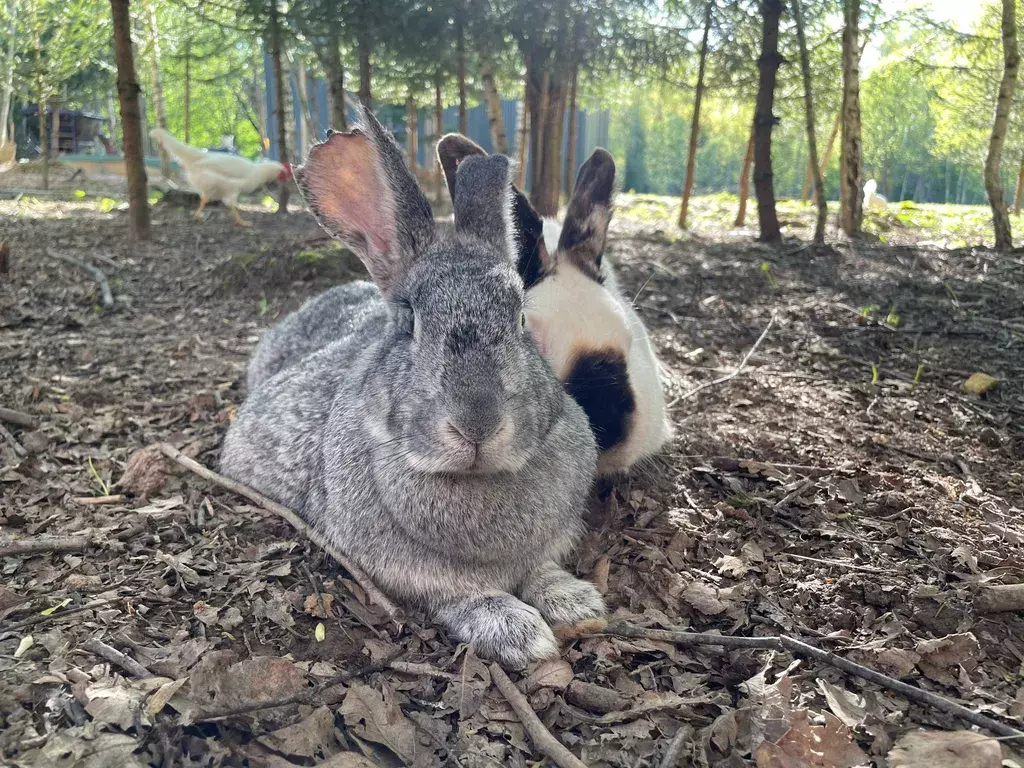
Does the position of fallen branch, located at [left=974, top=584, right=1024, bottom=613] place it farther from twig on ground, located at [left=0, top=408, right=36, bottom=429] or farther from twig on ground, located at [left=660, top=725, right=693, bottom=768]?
twig on ground, located at [left=0, top=408, right=36, bottom=429]

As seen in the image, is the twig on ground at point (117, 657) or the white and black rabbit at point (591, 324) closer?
the twig on ground at point (117, 657)

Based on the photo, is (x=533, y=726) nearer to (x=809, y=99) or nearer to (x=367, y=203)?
(x=367, y=203)

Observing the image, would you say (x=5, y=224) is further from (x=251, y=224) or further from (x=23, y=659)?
(x=23, y=659)

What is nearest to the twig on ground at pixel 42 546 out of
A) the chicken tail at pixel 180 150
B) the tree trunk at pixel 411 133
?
the chicken tail at pixel 180 150

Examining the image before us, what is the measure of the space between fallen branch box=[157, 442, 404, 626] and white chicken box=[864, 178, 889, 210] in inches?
726

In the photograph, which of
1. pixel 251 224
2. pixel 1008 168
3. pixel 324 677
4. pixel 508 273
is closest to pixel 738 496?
pixel 508 273

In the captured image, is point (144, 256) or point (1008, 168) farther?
point (1008, 168)

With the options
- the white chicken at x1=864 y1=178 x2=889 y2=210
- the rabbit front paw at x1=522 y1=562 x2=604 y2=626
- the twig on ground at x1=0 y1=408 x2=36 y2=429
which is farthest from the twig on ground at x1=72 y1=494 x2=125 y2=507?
the white chicken at x1=864 y1=178 x2=889 y2=210

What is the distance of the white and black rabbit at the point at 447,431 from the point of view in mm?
2266

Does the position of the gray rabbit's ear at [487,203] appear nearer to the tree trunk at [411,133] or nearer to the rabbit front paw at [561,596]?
the rabbit front paw at [561,596]

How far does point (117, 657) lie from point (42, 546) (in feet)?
3.06

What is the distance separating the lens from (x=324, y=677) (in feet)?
7.45

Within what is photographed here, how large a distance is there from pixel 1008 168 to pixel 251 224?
12.4 m

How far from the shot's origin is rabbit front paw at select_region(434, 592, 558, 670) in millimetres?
2422
